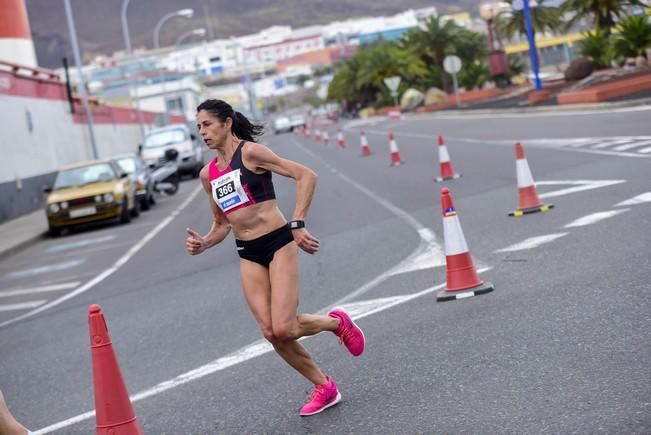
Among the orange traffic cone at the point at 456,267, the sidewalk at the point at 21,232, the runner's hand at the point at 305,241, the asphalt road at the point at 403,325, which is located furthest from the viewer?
the sidewalk at the point at 21,232

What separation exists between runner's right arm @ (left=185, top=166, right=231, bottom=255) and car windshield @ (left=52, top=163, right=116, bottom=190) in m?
19.9

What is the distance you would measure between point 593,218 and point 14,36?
51.3 meters

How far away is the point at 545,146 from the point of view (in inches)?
939

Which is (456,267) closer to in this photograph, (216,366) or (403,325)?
(403,325)

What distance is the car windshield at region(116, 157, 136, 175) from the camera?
94.4 ft

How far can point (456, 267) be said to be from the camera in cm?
914

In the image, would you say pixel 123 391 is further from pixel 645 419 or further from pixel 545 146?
pixel 545 146

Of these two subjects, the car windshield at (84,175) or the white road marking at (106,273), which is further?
the car windshield at (84,175)

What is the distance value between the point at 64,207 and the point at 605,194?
14.7 m

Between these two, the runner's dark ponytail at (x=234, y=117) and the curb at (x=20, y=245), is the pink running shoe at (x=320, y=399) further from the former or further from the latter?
the curb at (x=20, y=245)

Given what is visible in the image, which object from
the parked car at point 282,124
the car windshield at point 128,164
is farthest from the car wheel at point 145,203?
the parked car at point 282,124

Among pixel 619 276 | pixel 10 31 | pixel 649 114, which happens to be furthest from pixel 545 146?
pixel 10 31

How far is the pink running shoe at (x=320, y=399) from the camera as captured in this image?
6.38 meters

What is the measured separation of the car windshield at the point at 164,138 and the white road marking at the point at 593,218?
29198 millimetres
